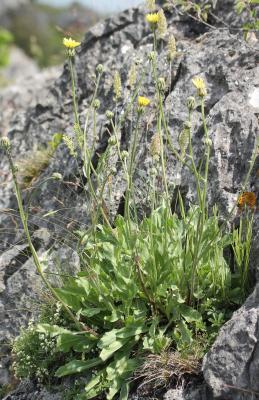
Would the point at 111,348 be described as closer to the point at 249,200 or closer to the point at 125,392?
the point at 125,392

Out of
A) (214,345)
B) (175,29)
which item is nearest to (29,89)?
(175,29)

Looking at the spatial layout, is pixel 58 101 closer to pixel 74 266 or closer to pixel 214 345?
pixel 74 266

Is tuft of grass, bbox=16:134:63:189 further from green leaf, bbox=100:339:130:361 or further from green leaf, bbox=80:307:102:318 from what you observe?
green leaf, bbox=100:339:130:361

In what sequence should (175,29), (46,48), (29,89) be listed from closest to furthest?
(175,29) → (29,89) → (46,48)

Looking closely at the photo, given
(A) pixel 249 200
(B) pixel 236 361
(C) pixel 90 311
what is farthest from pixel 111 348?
(A) pixel 249 200

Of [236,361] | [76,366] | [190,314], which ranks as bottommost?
[76,366]

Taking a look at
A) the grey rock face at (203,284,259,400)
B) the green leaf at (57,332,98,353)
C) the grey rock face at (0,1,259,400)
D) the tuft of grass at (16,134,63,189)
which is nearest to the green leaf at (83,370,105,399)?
the green leaf at (57,332,98,353)
